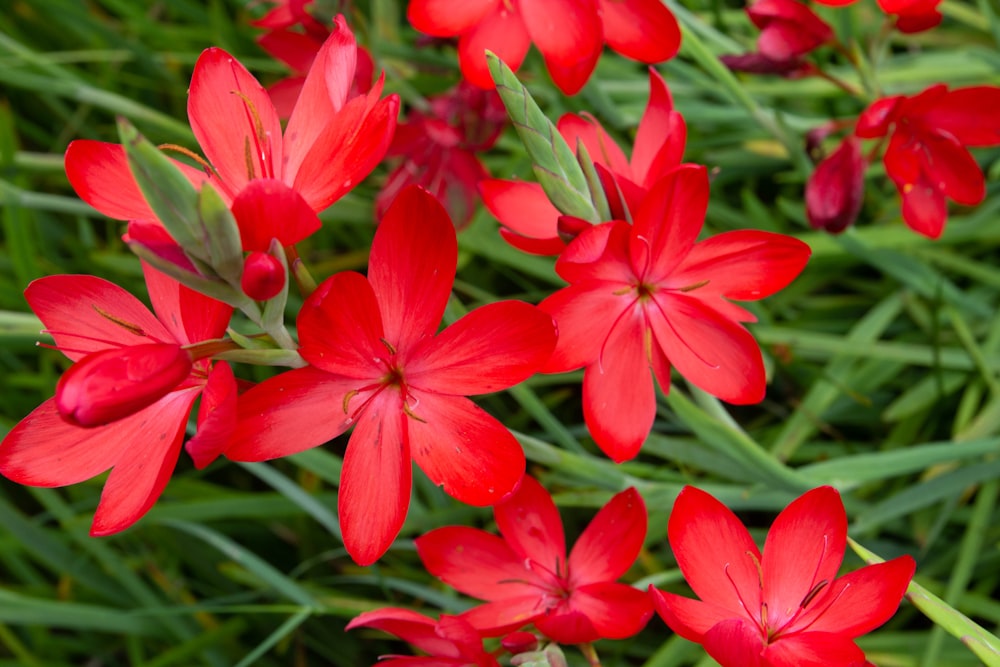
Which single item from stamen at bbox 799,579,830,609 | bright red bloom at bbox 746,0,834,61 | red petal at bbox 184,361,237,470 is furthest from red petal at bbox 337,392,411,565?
bright red bloom at bbox 746,0,834,61

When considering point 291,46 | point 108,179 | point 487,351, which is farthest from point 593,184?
point 291,46

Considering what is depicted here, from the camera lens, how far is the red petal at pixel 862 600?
2.03 feet

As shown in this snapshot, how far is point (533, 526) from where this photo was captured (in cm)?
79

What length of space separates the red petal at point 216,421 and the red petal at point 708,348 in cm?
35

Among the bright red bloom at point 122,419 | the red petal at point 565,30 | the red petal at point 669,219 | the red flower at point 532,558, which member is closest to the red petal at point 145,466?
the bright red bloom at point 122,419

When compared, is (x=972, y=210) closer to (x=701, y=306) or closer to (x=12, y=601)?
(x=701, y=306)

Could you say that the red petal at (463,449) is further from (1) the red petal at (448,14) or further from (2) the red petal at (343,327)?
(1) the red petal at (448,14)

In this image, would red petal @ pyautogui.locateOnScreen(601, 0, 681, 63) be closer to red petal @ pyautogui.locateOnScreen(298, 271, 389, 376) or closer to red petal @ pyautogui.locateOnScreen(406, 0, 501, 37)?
red petal @ pyautogui.locateOnScreen(406, 0, 501, 37)

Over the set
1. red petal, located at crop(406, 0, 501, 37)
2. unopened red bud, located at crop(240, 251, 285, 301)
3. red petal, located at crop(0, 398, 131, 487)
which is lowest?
red petal, located at crop(0, 398, 131, 487)

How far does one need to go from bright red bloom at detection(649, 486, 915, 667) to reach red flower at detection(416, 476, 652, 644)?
0.09 meters

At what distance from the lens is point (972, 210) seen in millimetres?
1360

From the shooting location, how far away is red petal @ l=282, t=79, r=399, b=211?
23.6 inches

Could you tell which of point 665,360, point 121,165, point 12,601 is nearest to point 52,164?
point 12,601

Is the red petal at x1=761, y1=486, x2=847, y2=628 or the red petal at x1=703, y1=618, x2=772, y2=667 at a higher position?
the red petal at x1=703, y1=618, x2=772, y2=667
